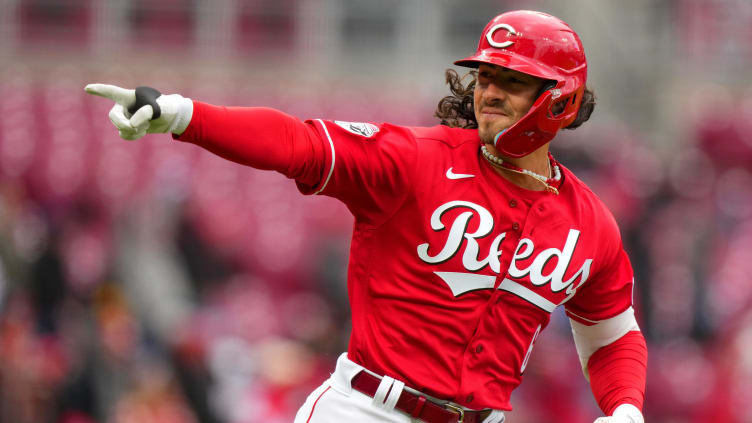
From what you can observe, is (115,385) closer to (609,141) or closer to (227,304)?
(227,304)

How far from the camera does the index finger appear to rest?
290 cm

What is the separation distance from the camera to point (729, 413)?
28.0 ft

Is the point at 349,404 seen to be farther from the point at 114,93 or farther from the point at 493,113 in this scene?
the point at 114,93

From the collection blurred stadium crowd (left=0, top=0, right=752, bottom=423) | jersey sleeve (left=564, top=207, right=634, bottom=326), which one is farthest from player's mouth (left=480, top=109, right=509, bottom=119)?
blurred stadium crowd (left=0, top=0, right=752, bottom=423)

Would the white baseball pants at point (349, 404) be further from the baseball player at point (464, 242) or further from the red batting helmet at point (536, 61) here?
the red batting helmet at point (536, 61)

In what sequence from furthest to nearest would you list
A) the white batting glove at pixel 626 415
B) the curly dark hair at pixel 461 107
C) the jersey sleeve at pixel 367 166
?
the curly dark hair at pixel 461 107
the white batting glove at pixel 626 415
the jersey sleeve at pixel 367 166

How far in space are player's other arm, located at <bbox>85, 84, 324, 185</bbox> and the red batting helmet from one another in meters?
0.67

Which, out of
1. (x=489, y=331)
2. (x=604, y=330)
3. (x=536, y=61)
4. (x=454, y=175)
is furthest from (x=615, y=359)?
(x=536, y=61)

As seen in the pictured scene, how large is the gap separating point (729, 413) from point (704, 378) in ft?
1.37

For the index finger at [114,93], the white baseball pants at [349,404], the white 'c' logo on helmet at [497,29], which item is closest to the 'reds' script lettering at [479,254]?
the white baseball pants at [349,404]

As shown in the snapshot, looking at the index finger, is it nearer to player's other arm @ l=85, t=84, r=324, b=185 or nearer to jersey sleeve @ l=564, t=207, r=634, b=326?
player's other arm @ l=85, t=84, r=324, b=185

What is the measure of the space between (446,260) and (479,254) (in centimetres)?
11

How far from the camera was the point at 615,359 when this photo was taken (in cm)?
402

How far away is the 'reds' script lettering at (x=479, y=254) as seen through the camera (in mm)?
3512
